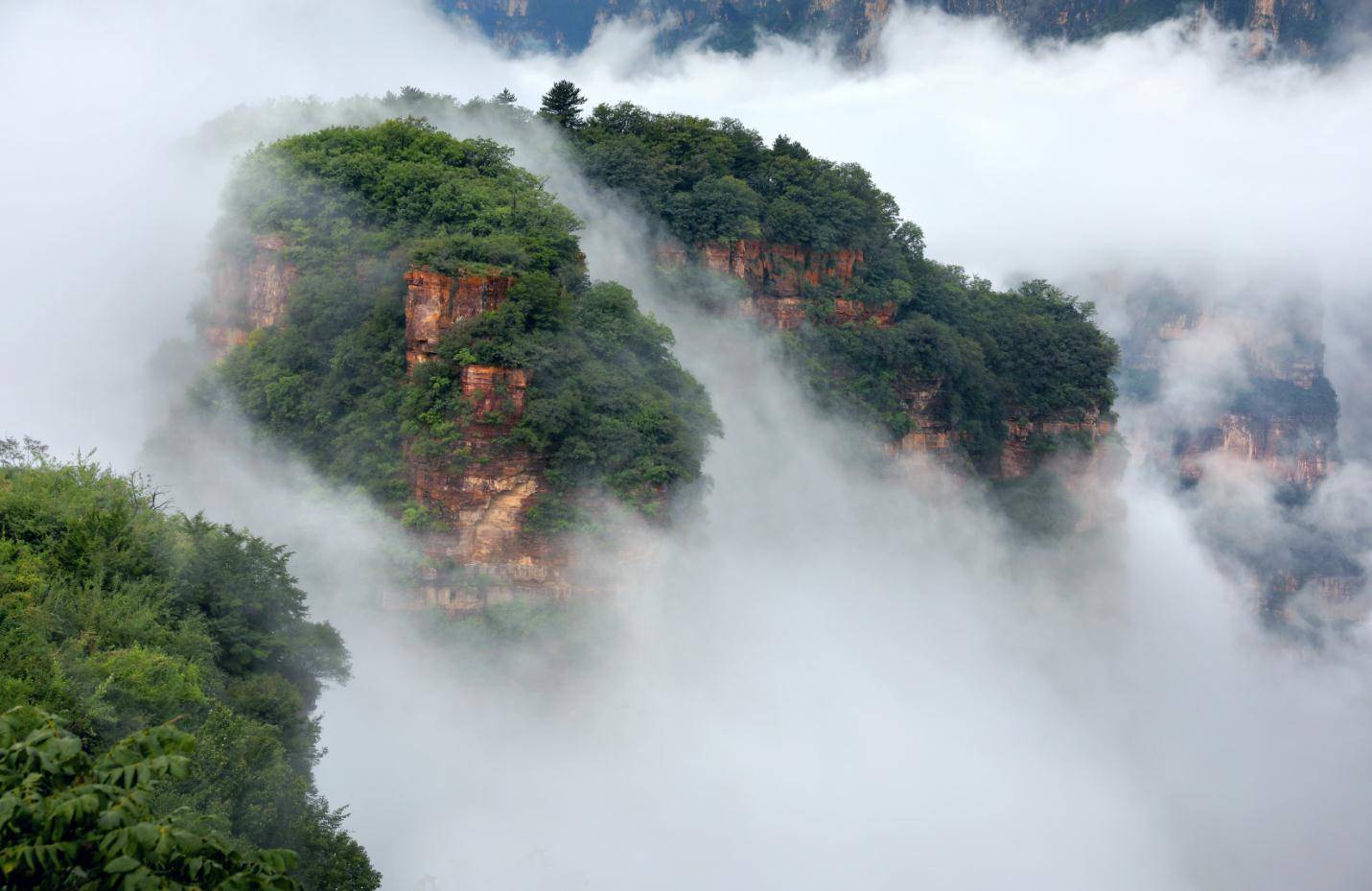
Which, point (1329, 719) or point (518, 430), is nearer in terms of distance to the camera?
point (518, 430)

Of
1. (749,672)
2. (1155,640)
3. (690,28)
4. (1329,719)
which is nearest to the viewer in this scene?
(749,672)

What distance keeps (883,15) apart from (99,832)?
135 metres

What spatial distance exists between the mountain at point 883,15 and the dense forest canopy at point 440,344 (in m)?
86.1

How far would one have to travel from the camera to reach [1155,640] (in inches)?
3046

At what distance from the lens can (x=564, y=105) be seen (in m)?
61.5

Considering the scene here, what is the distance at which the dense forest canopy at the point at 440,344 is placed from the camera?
3612cm

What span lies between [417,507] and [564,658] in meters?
6.45

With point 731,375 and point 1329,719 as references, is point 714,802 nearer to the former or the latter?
point 731,375

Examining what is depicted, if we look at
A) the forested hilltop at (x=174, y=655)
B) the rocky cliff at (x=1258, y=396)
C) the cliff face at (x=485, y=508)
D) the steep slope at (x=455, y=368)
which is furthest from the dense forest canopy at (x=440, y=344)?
the rocky cliff at (x=1258, y=396)

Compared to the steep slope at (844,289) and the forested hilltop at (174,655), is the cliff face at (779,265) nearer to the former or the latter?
the steep slope at (844,289)

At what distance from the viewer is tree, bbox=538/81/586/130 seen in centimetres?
6088

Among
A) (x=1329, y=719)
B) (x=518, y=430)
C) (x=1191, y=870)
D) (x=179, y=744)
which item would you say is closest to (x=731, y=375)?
(x=518, y=430)

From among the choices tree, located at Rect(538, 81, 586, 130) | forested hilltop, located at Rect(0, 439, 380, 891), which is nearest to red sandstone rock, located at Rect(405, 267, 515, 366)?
forested hilltop, located at Rect(0, 439, 380, 891)

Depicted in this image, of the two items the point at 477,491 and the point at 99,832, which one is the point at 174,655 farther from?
the point at 99,832
